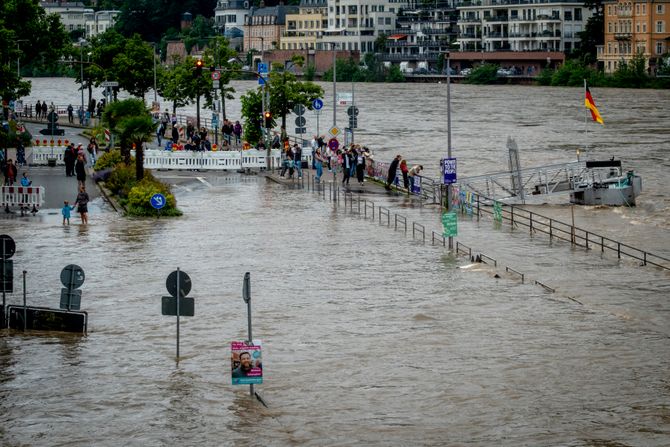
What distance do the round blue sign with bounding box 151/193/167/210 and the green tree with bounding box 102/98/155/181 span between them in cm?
417

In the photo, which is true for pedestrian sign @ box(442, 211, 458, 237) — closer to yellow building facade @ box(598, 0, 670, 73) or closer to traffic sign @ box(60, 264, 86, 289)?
traffic sign @ box(60, 264, 86, 289)

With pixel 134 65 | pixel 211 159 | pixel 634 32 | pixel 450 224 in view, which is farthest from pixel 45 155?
pixel 634 32

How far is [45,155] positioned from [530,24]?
13197 centimetres

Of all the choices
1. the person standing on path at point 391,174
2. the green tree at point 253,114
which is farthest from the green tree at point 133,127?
the green tree at point 253,114

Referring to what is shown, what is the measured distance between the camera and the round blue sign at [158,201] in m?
48.1

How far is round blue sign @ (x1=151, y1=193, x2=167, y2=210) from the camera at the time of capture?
158ft

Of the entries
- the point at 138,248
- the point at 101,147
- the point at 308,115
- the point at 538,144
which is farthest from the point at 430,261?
the point at 308,115

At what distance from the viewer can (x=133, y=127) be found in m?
52.7

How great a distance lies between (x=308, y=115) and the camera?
12750 cm

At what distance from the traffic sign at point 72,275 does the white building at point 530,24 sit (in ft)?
523

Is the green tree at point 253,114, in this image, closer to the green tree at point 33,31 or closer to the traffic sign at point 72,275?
the green tree at point 33,31

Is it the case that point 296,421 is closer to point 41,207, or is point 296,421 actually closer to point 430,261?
point 430,261

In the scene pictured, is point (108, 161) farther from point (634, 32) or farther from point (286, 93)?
point (634, 32)

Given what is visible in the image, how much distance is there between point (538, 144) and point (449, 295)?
184 ft
